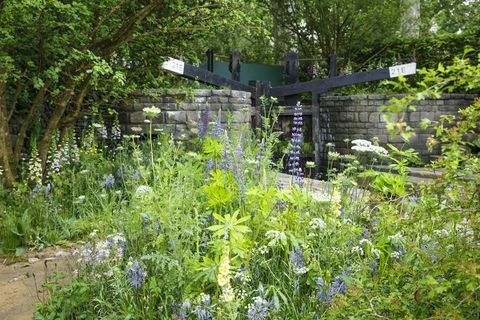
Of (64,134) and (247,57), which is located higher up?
(247,57)

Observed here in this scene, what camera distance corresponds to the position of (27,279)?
3.79 meters

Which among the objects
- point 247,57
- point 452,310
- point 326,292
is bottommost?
point 326,292

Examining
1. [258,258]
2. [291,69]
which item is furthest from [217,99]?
[258,258]

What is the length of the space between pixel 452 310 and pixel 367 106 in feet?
31.3

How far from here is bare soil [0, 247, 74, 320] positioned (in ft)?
10.4

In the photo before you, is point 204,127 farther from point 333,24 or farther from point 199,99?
point 333,24

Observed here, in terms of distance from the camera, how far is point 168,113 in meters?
8.33

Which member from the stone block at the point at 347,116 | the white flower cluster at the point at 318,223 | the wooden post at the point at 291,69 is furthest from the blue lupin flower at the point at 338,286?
the wooden post at the point at 291,69

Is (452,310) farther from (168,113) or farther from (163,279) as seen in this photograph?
(168,113)

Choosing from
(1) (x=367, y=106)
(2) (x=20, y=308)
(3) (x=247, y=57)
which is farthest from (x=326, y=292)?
(3) (x=247, y=57)

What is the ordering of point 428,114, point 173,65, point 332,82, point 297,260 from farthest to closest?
point 332,82 < point 428,114 < point 173,65 < point 297,260

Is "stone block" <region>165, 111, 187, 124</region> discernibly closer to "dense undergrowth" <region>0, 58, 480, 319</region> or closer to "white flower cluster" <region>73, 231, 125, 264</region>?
"dense undergrowth" <region>0, 58, 480, 319</region>

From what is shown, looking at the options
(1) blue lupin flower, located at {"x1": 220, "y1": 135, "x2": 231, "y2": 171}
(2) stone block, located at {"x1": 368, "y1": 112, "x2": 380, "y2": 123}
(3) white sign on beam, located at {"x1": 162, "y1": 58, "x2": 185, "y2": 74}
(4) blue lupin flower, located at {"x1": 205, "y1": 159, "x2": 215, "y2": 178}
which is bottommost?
(4) blue lupin flower, located at {"x1": 205, "y1": 159, "x2": 215, "y2": 178}

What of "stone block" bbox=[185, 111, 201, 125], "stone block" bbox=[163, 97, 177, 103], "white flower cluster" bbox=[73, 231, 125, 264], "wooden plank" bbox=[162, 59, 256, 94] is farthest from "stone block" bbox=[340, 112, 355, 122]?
"white flower cluster" bbox=[73, 231, 125, 264]
